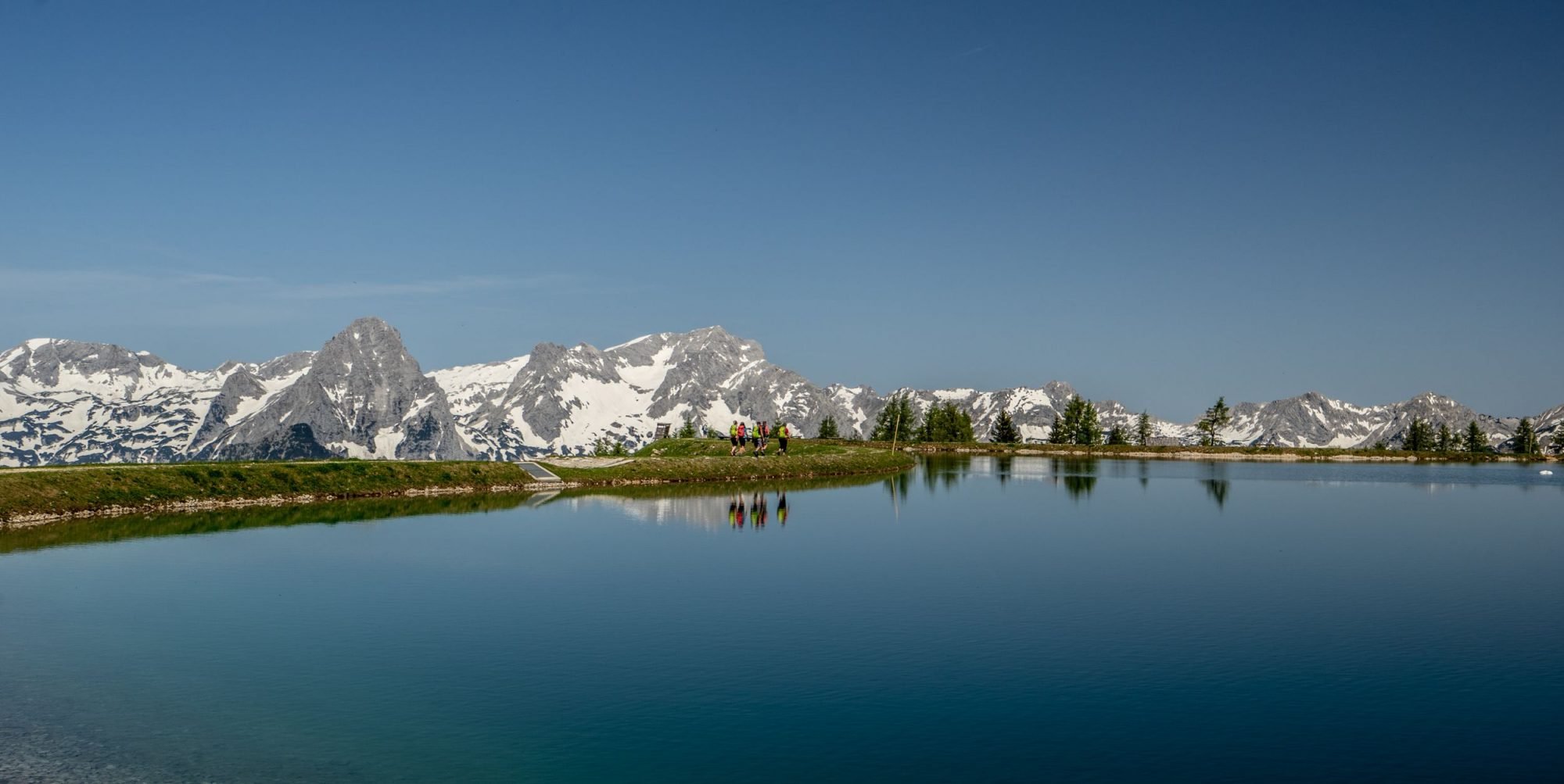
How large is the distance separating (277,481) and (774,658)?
55.6 meters

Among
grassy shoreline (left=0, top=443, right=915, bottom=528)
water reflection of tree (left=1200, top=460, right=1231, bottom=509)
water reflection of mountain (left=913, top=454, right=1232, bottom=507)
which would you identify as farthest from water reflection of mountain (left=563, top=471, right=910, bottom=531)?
A: water reflection of tree (left=1200, top=460, right=1231, bottom=509)

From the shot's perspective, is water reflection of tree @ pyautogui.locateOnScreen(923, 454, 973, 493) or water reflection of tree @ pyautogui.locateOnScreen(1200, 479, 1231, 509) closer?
water reflection of tree @ pyautogui.locateOnScreen(1200, 479, 1231, 509)

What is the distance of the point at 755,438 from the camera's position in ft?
379

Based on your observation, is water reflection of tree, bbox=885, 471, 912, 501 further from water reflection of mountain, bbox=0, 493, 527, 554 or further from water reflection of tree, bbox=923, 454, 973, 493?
water reflection of mountain, bbox=0, 493, 527, 554

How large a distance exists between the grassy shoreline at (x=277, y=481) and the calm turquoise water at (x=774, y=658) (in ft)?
42.3

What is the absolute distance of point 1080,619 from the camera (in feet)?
108

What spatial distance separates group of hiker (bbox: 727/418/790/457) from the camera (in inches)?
4200

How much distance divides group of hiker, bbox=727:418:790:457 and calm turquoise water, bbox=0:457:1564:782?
170 ft

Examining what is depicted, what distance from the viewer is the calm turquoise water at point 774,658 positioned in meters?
19.6

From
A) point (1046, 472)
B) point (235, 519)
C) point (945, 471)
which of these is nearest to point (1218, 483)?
point (1046, 472)

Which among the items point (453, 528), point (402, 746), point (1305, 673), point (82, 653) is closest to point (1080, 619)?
point (1305, 673)

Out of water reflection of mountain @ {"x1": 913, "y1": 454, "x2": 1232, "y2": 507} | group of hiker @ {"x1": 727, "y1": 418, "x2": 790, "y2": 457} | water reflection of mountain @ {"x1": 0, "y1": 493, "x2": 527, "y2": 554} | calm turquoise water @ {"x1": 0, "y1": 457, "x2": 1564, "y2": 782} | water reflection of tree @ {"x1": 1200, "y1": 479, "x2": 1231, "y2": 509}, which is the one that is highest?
group of hiker @ {"x1": 727, "y1": 418, "x2": 790, "y2": 457}

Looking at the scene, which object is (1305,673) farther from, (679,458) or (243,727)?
(679,458)

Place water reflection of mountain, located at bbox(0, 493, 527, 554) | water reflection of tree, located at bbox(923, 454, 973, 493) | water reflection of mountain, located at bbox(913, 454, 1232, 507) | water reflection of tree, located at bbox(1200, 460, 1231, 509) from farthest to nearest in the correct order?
water reflection of tree, located at bbox(923, 454, 973, 493), water reflection of mountain, located at bbox(913, 454, 1232, 507), water reflection of tree, located at bbox(1200, 460, 1231, 509), water reflection of mountain, located at bbox(0, 493, 527, 554)
